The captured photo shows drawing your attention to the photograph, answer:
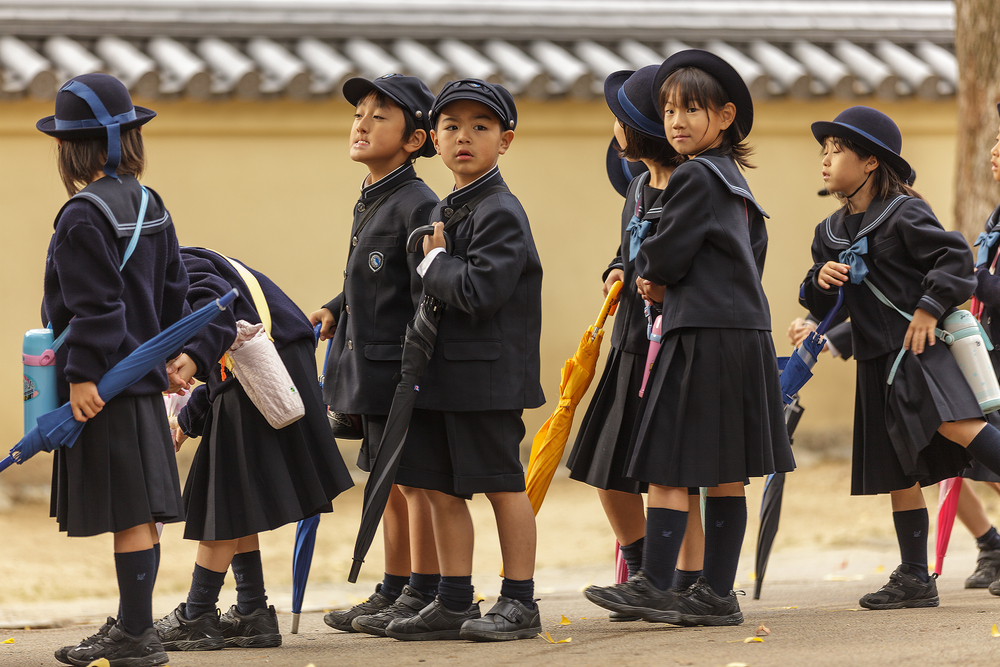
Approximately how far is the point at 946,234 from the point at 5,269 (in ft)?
20.0

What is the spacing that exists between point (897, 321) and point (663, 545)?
124 centimetres

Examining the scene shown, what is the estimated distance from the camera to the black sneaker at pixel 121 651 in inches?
120

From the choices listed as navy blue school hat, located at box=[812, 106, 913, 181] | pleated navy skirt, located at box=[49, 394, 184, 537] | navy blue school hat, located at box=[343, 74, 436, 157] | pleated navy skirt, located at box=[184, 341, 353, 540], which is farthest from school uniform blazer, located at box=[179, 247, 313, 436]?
navy blue school hat, located at box=[812, 106, 913, 181]

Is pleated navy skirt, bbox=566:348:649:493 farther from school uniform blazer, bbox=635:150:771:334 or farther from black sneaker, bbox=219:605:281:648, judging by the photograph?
black sneaker, bbox=219:605:281:648

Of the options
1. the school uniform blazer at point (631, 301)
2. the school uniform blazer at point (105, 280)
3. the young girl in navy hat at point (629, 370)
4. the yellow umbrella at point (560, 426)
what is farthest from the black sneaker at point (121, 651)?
the school uniform blazer at point (631, 301)

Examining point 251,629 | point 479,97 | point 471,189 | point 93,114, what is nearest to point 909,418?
point 471,189

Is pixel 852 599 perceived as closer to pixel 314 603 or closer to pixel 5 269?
pixel 314 603

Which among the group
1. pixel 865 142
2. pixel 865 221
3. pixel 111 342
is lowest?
pixel 111 342

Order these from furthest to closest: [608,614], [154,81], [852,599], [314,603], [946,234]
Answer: [154,81], [314,603], [852,599], [608,614], [946,234]

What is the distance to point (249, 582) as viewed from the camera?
3613mm

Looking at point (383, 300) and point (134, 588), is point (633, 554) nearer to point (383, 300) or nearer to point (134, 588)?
point (383, 300)

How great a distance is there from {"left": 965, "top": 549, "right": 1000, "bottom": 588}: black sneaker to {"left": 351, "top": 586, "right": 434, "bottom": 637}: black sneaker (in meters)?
2.36

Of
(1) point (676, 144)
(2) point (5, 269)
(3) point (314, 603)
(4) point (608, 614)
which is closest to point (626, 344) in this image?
(1) point (676, 144)

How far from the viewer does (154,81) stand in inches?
284
